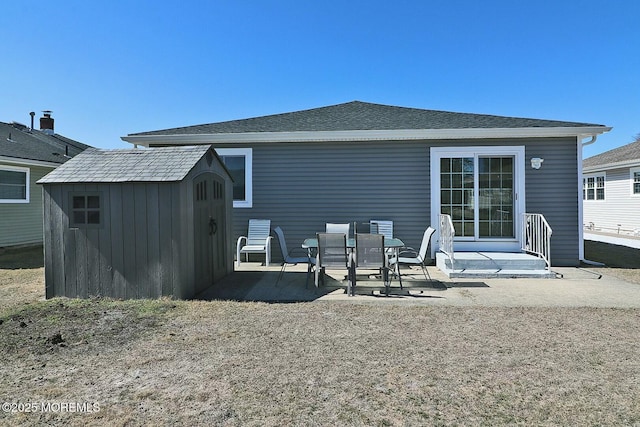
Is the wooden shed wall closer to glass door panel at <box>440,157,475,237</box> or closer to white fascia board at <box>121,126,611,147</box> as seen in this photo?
white fascia board at <box>121,126,611,147</box>

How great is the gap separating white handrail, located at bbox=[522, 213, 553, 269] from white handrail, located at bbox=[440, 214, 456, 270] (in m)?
1.60

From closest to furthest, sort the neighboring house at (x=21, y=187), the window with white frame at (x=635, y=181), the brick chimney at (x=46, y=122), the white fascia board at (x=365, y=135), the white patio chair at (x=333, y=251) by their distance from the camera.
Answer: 1. the white patio chair at (x=333, y=251)
2. the white fascia board at (x=365, y=135)
3. the neighboring house at (x=21, y=187)
4. the window with white frame at (x=635, y=181)
5. the brick chimney at (x=46, y=122)

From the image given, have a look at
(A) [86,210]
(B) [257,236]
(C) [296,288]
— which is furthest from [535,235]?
(A) [86,210]

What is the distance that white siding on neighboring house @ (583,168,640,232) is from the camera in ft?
44.8

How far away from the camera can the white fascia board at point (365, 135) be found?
727 centimetres

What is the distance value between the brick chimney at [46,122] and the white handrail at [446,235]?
19369 millimetres

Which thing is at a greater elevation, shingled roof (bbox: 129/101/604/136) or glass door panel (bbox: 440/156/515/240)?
shingled roof (bbox: 129/101/604/136)

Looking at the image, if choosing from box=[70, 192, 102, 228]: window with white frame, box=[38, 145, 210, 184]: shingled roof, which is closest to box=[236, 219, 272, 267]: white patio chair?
box=[38, 145, 210, 184]: shingled roof

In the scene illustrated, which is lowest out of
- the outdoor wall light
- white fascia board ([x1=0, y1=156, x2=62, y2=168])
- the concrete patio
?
the concrete patio

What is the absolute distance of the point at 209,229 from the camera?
222 inches

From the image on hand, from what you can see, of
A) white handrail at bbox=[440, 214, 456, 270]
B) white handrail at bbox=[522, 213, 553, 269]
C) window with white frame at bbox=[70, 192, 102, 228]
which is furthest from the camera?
white handrail at bbox=[522, 213, 553, 269]

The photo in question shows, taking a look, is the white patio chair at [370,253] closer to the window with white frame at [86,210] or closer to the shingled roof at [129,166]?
the shingled roof at [129,166]

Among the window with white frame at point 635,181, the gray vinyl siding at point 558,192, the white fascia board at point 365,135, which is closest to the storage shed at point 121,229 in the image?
the white fascia board at point 365,135

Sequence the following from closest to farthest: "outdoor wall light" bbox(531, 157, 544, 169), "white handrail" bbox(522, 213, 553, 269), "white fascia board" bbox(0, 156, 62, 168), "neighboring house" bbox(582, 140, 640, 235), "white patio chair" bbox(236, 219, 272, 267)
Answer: "white handrail" bbox(522, 213, 553, 269), "outdoor wall light" bbox(531, 157, 544, 169), "white patio chair" bbox(236, 219, 272, 267), "white fascia board" bbox(0, 156, 62, 168), "neighboring house" bbox(582, 140, 640, 235)
